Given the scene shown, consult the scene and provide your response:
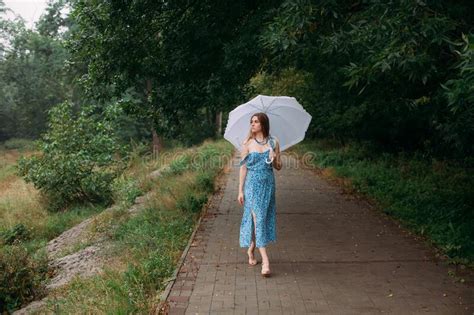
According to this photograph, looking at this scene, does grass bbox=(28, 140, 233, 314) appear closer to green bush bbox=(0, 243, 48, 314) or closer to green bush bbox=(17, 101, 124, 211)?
green bush bbox=(0, 243, 48, 314)

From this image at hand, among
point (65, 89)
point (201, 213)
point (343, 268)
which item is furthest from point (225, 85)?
point (65, 89)

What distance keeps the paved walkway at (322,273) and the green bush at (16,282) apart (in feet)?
9.35

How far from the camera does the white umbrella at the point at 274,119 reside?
6938 mm

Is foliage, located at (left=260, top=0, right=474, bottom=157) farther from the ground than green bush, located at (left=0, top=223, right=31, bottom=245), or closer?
farther from the ground

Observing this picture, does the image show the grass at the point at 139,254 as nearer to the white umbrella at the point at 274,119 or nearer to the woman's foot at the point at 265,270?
the woman's foot at the point at 265,270

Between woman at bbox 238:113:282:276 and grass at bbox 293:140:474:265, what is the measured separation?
2571 mm

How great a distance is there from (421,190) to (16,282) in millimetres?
8466

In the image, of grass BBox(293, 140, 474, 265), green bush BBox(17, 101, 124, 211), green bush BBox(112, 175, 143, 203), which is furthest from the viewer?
green bush BBox(17, 101, 124, 211)

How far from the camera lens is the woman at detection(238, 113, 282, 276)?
665 centimetres

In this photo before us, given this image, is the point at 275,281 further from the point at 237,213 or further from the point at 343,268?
the point at 237,213

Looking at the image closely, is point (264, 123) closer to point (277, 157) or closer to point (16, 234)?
point (277, 157)

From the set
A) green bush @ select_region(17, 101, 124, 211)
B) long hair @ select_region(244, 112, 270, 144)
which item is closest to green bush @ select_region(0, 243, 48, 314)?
long hair @ select_region(244, 112, 270, 144)

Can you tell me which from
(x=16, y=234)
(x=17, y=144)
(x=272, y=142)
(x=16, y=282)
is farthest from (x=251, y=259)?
(x=17, y=144)

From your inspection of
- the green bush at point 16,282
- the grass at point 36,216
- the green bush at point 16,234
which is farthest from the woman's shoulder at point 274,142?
the green bush at point 16,234
